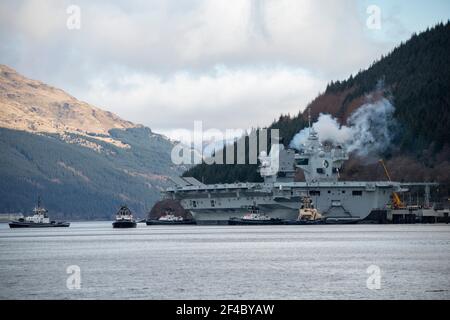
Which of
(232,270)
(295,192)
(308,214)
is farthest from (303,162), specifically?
(232,270)

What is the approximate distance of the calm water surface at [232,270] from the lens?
60281 mm

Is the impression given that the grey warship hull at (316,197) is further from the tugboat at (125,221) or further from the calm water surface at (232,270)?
the calm water surface at (232,270)

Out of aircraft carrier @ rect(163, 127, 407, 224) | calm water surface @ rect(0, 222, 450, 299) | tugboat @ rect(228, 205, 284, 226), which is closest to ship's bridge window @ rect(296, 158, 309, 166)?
aircraft carrier @ rect(163, 127, 407, 224)

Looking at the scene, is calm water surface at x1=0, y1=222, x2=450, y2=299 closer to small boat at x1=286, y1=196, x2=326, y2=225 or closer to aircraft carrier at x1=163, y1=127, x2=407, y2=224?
small boat at x1=286, y1=196, x2=326, y2=225

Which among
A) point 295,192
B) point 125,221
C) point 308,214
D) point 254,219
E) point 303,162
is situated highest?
point 303,162

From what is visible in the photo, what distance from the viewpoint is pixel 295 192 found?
572ft

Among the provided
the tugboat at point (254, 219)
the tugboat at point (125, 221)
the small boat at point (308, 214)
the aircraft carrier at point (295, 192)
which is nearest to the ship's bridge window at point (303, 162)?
the aircraft carrier at point (295, 192)

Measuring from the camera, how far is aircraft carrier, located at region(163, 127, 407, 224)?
17288 centimetres

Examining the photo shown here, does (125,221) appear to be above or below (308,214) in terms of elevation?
below

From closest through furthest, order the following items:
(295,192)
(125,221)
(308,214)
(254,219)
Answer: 1. (308,214)
2. (254,219)
3. (295,192)
4. (125,221)

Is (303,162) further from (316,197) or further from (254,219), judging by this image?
(254,219)

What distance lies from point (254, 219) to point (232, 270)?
100 m

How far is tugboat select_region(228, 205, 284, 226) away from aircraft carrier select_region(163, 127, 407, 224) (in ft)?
3.56
